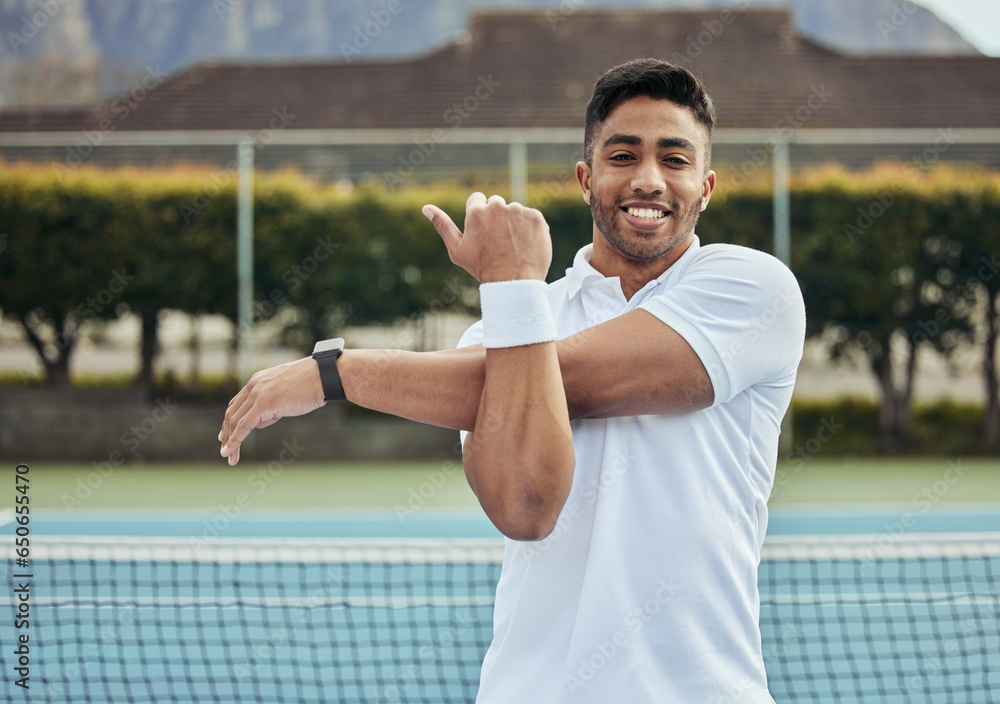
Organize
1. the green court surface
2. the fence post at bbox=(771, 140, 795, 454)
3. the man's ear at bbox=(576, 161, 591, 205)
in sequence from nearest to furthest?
the man's ear at bbox=(576, 161, 591, 205), the green court surface, the fence post at bbox=(771, 140, 795, 454)

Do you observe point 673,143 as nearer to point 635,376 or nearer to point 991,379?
point 635,376

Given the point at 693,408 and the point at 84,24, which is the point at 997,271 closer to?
the point at 693,408

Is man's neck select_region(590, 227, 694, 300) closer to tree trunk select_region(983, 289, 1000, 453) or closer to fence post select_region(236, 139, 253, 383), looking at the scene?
fence post select_region(236, 139, 253, 383)

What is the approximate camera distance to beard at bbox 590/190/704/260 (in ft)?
5.49

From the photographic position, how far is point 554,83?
65.2 feet

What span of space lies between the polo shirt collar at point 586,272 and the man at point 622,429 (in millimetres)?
81

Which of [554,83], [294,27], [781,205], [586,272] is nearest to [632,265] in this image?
[586,272]

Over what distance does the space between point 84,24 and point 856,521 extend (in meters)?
105

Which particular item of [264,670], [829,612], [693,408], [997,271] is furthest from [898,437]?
[693,408]

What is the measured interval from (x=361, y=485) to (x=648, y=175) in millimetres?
7517

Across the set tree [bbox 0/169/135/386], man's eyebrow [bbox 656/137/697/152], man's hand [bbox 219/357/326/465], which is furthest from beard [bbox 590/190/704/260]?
tree [bbox 0/169/135/386]

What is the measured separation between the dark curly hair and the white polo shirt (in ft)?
0.97

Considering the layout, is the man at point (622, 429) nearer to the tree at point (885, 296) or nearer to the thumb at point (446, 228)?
the thumb at point (446, 228)

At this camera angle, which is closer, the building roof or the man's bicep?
the man's bicep
